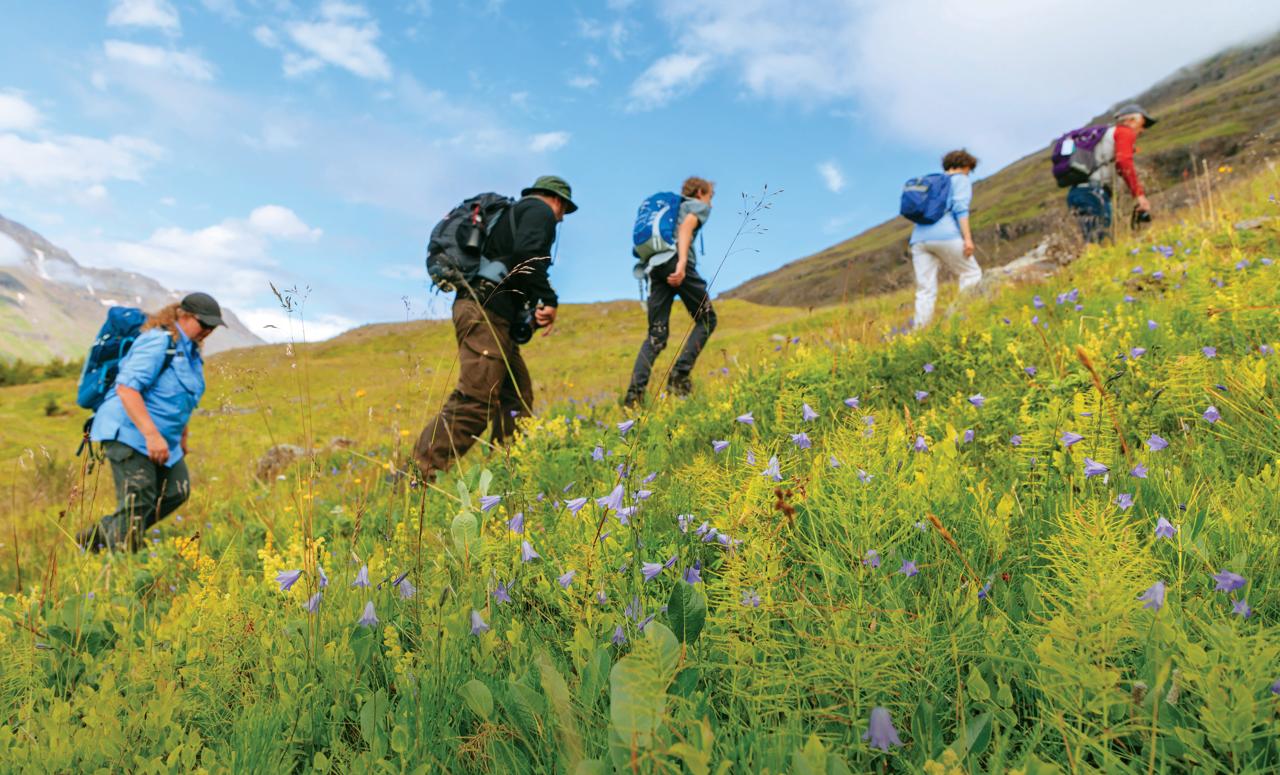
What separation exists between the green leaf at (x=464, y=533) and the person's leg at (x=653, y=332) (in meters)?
4.85

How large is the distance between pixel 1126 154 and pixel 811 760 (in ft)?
40.8

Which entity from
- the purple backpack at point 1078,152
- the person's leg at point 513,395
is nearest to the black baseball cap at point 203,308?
the person's leg at point 513,395

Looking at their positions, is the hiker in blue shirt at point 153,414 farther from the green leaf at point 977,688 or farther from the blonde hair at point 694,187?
the green leaf at point 977,688

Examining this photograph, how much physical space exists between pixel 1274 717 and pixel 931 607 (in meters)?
0.61

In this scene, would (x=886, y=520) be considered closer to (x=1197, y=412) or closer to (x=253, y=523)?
(x=1197, y=412)

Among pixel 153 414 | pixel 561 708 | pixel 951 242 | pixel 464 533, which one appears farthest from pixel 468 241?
pixel 951 242

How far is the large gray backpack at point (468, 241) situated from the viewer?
5750 millimetres

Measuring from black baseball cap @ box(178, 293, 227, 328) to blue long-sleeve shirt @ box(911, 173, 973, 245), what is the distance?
861 centimetres

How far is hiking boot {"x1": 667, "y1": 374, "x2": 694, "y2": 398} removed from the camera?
663 centimetres

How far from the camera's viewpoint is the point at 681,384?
6.85 m

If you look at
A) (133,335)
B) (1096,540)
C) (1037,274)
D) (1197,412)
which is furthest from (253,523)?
(1037,274)

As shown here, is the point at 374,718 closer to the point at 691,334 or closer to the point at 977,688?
the point at 977,688

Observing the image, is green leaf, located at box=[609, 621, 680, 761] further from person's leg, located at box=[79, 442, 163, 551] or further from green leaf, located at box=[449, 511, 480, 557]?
person's leg, located at box=[79, 442, 163, 551]

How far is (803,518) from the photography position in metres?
2.05
